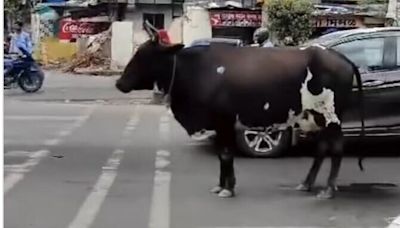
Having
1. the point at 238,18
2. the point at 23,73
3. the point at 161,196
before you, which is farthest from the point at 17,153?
the point at 238,18

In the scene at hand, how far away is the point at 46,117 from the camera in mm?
17281

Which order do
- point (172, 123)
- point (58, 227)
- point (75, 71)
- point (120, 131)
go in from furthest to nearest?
point (75, 71) < point (172, 123) < point (120, 131) < point (58, 227)

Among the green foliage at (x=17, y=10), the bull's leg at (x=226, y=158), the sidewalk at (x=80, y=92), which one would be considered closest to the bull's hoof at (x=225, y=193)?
the bull's leg at (x=226, y=158)

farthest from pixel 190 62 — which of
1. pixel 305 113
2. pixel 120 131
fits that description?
pixel 120 131

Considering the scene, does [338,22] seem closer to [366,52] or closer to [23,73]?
[23,73]

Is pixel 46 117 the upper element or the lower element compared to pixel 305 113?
lower

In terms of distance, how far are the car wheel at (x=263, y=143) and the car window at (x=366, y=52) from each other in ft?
4.18

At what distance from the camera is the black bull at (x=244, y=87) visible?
9.58m

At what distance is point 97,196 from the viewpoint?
951cm

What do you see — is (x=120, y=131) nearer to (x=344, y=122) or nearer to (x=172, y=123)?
(x=172, y=123)

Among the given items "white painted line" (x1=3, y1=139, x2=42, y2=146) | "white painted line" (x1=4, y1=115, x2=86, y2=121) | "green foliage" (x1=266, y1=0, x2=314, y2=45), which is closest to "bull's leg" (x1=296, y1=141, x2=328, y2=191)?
"white painted line" (x1=3, y1=139, x2=42, y2=146)

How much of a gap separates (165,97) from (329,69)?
170cm

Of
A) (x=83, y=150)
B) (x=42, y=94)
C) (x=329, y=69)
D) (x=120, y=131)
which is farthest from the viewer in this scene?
(x=42, y=94)

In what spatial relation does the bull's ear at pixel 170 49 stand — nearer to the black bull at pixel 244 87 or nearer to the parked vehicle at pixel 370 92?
the black bull at pixel 244 87
